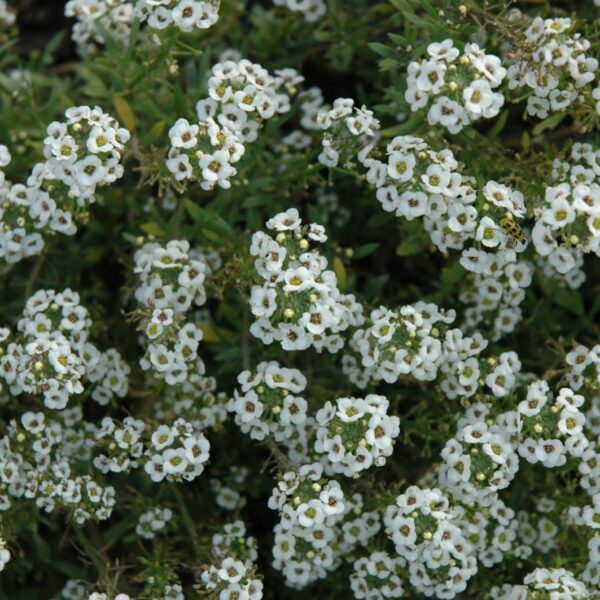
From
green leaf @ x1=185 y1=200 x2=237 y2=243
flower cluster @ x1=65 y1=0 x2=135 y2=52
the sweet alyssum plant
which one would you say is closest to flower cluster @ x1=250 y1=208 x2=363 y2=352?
the sweet alyssum plant

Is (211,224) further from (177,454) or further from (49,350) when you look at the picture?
(177,454)

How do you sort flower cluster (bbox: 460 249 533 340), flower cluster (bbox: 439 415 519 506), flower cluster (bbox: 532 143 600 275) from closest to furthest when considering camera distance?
flower cluster (bbox: 532 143 600 275)
flower cluster (bbox: 439 415 519 506)
flower cluster (bbox: 460 249 533 340)

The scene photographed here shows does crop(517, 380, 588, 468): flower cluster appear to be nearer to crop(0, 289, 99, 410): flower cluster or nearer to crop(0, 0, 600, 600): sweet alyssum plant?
crop(0, 0, 600, 600): sweet alyssum plant

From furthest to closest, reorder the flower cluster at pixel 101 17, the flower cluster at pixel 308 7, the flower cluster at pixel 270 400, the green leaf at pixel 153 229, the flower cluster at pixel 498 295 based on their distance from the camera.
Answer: the flower cluster at pixel 308 7 < the flower cluster at pixel 101 17 < the green leaf at pixel 153 229 < the flower cluster at pixel 498 295 < the flower cluster at pixel 270 400

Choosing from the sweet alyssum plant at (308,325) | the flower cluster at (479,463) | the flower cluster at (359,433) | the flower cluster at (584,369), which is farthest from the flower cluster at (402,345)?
the flower cluster at (584,369)

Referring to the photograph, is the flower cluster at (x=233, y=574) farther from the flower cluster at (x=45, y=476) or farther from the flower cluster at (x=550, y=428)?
the flower cluster at (x=550, y=428)

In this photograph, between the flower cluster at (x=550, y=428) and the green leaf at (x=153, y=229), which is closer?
the flower cluster at (x=550, y=428)
